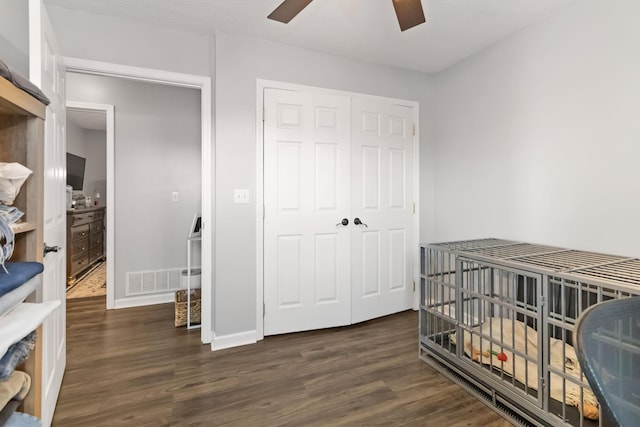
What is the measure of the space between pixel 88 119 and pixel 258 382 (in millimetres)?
5206

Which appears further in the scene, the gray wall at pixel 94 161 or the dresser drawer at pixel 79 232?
the gray wall at pixel 94 161

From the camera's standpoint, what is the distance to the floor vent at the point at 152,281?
332cm

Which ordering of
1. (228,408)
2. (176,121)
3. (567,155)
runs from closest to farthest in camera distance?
(228,408) → (567,155) → (176,121)

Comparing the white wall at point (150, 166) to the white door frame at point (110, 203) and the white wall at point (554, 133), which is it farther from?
the white wall at point (554, 133)

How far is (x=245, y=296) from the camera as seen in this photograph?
248cm

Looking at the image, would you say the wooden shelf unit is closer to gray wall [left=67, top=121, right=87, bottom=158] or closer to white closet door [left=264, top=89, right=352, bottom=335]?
white closet door [left=264, top=89, right=352, bottom=335]

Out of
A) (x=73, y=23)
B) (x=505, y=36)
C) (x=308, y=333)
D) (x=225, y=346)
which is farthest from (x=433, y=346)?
(x=73, y=23)

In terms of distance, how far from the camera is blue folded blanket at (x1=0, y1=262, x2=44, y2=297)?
792 millimetres

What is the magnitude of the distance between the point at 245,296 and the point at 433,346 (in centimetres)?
142

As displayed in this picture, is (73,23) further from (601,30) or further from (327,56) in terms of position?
(601,30)

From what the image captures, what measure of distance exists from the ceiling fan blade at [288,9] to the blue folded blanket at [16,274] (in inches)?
58.5

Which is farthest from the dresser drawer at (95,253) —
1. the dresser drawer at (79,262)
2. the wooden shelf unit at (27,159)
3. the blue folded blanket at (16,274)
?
the blue folded blanket at (16,274)

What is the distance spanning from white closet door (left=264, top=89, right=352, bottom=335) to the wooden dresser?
10.5 ft

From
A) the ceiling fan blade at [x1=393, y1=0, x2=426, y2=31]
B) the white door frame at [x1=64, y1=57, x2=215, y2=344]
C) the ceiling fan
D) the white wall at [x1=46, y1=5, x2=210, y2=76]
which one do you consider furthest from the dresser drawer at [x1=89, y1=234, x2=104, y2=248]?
the ceiling fan blade at [x1=393, y1=0, x2=426, y2=31]
